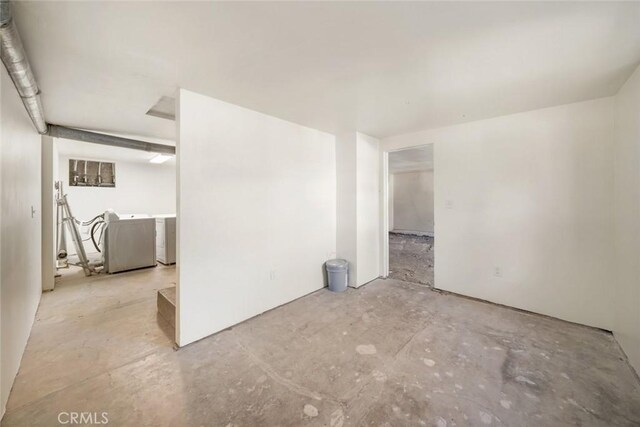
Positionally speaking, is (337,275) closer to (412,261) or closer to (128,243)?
(412,261)

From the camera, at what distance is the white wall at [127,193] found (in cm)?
549

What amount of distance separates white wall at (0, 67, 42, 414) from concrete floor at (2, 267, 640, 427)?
0.75ft

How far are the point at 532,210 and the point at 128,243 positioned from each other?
20.3 feet

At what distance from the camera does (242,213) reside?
2592mm

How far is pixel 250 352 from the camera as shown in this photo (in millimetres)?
2090

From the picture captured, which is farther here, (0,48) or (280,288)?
(280,288)

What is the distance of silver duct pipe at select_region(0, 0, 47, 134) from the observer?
1167 mm

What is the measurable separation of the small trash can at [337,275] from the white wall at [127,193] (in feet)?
17.9

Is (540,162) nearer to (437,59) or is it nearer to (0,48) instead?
(437,59)

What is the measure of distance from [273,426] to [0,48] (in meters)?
2.69

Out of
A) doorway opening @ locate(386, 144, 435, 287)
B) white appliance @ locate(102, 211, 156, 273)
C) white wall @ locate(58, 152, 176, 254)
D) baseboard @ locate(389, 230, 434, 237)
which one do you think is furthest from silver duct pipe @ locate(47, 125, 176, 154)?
baseboard @ locate(389, 230, 434, 237)

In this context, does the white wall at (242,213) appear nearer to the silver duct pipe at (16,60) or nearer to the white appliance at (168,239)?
the silver duct pipe at (16,60)

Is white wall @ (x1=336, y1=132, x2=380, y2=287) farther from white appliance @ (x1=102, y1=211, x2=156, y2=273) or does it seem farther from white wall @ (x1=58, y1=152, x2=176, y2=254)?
white wall @ (x1=58, y1=152, x2=176, y2=254)

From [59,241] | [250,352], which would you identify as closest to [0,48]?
[250,352]
